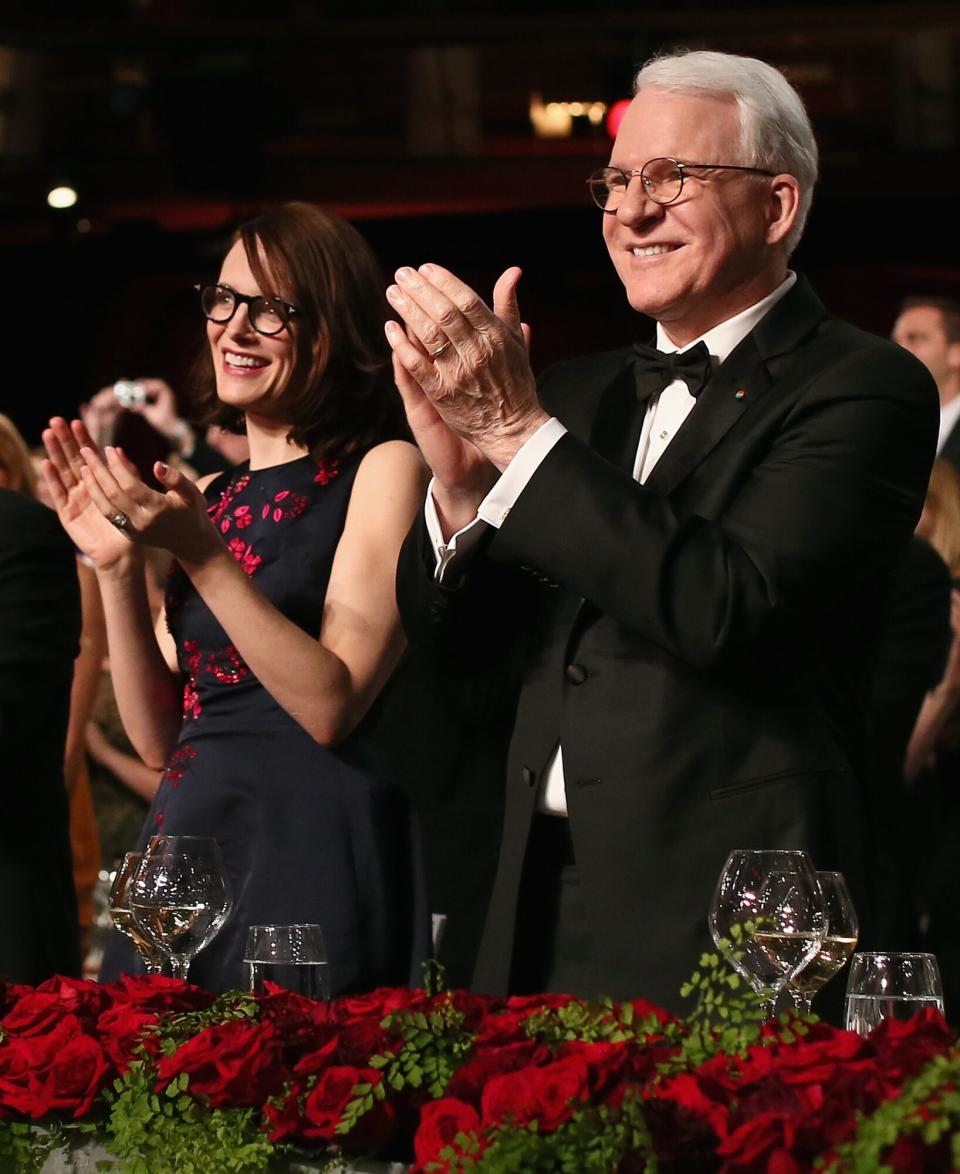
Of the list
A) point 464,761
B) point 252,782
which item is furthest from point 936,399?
point 252,782

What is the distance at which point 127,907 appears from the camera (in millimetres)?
1733

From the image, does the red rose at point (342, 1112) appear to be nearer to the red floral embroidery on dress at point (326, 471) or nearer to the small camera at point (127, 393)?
the red floral embroidery on dress at point (326, 471)

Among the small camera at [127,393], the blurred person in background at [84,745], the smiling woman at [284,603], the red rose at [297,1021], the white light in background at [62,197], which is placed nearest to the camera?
the red rose at [297,1021]

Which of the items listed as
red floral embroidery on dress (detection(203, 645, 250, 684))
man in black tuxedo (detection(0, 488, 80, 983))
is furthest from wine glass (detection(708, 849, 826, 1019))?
man in black tuxedo (detection(0, 488, 80, 983))

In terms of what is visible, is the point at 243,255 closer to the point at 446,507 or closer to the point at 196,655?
the point at 196,655

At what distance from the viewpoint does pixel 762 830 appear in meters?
1.93

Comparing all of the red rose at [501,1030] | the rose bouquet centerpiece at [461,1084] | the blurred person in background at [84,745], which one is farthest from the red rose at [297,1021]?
the blurred person in background at [84,745]

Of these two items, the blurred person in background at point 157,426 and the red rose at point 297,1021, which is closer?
the red rose at point 297,1021

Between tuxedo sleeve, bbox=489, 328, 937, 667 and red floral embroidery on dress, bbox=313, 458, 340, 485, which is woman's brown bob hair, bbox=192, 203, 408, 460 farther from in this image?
tuxedo sleeve, bbox=489, 328, 937, 667

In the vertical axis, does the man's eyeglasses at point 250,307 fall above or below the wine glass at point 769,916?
above

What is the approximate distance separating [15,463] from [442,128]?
5347mm

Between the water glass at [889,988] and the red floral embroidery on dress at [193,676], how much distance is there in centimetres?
123

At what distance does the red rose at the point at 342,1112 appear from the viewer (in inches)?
51.9

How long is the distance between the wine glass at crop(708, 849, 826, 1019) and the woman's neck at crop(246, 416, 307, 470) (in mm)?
1326
